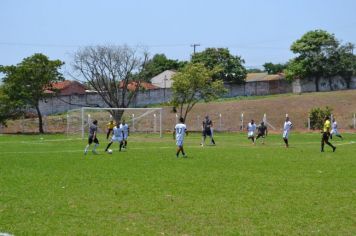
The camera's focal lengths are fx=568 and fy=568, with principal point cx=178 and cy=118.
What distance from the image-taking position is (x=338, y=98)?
70.3 m

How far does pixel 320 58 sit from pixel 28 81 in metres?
42.4

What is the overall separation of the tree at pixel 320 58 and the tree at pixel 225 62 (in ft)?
30.4

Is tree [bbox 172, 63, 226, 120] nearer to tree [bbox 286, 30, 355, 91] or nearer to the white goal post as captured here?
the white goal post

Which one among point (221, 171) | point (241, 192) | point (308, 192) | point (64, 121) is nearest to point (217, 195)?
point (241, 192)

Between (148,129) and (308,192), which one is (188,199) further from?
(148,129)

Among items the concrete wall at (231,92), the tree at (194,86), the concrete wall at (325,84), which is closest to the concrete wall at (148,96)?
the concrete wall at (231,92)

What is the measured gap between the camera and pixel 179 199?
476 inches

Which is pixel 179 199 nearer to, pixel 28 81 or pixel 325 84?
pixel 28 81

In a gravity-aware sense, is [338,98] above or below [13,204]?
Result: above

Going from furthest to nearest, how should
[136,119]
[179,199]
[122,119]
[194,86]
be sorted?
[136,119] < [194,86] < [122,119] < [179,199]

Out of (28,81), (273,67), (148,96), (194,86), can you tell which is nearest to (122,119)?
(194,86)

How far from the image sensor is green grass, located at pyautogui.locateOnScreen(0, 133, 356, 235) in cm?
930

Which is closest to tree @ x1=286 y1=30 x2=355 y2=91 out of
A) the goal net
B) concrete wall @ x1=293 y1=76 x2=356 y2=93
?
concrete wall @ x1=293 y1=76 x2=356 y2=93

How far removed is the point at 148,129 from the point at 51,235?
51.3 meters
